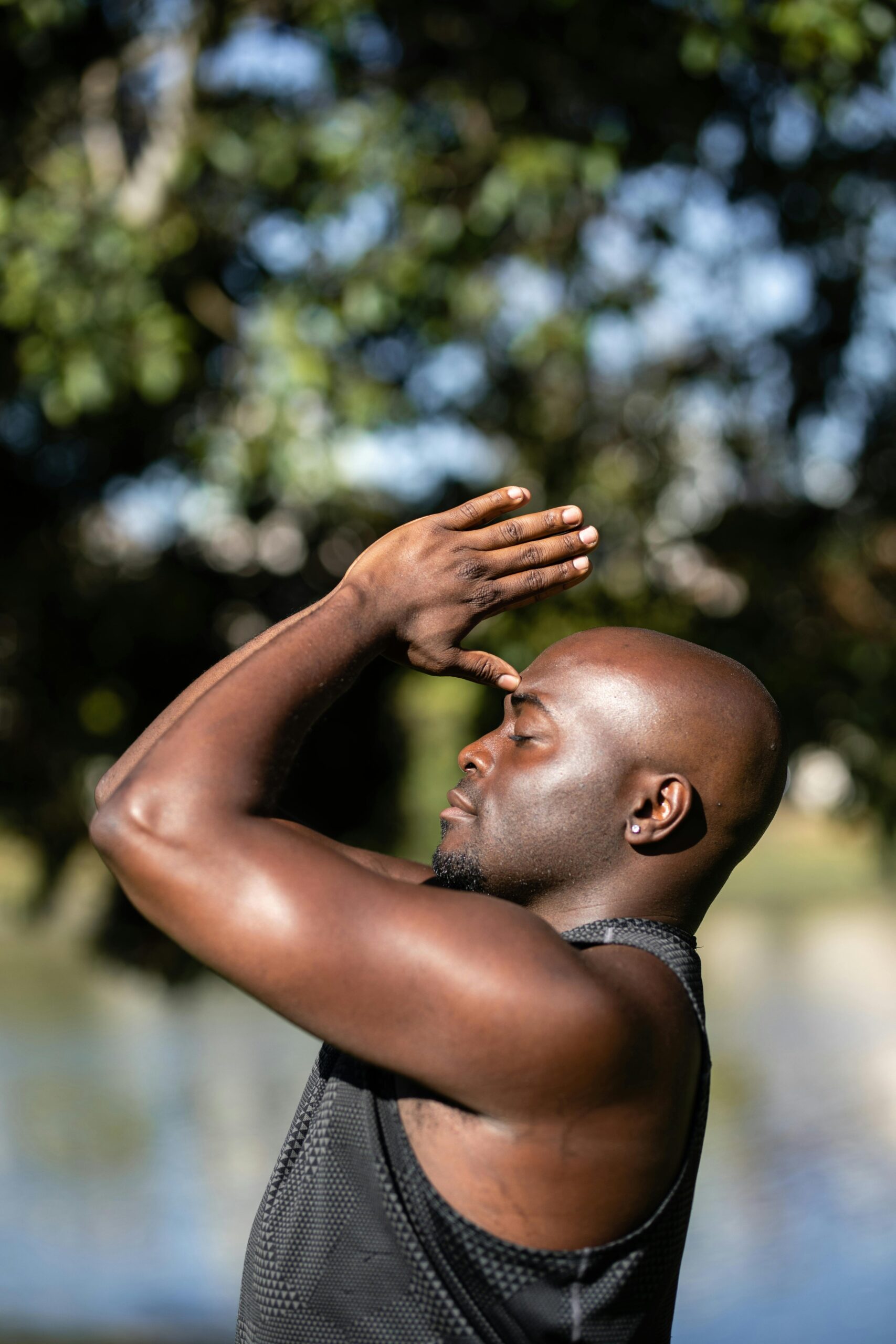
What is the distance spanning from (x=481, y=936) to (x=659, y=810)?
13.7 inches

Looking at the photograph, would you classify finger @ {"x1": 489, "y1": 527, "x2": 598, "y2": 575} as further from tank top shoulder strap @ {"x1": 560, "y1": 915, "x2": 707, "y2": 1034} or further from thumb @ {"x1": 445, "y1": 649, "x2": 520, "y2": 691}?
tank top shoulder strap @ {"x1": 560, "y1": 915, "x2": 707, "y2": 1034}

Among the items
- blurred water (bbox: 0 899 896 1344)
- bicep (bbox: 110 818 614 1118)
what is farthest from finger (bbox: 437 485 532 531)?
blurred water (bbox: 0 899 896 1344)

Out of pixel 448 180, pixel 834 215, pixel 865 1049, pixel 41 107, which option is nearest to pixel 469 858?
pixel 448 180

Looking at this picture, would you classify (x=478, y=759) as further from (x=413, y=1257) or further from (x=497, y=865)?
(x=413, y=1257)

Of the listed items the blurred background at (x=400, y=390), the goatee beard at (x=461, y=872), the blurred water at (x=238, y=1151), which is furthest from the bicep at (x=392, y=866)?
the blurred water at (x=238, y=1151)

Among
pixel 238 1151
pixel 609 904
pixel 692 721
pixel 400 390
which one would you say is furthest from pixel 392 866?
pixel 238 1151

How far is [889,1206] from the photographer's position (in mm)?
6352

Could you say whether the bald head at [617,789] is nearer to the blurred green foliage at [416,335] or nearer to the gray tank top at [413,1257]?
the gray tank top at [413,1257]

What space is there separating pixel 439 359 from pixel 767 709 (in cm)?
357

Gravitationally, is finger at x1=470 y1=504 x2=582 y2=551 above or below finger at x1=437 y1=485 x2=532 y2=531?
below

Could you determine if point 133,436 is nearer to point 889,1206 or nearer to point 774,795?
point 774,795

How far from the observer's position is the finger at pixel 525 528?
1.71 m

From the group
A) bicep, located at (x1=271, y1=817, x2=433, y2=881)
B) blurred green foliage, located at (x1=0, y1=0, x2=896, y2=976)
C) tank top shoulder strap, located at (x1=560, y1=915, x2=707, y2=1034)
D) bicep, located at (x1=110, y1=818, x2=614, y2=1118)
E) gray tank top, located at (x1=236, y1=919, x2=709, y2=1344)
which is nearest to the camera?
bicep, located at (x1=110, y1=818, x2=614, y2=1118)

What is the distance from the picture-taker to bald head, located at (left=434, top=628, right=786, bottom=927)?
5.48 feet
